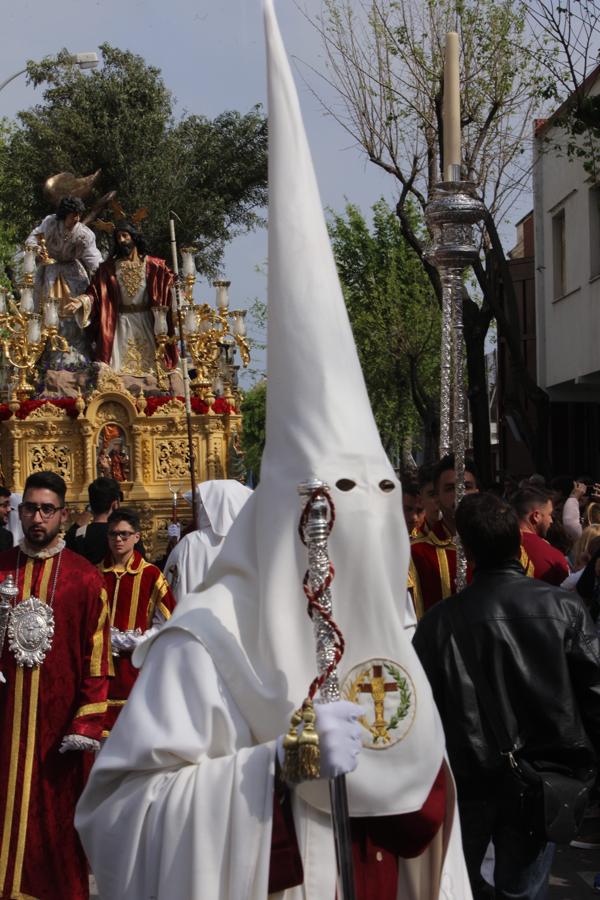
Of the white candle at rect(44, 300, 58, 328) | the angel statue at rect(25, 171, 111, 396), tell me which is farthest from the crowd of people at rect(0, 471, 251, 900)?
the angel statue at rect(25, 171, 111, 396)

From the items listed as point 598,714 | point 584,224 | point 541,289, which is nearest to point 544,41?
point 584,224

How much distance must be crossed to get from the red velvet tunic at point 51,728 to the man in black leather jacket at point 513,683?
6.46 feet

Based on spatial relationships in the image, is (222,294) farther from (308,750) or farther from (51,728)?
(308,750)

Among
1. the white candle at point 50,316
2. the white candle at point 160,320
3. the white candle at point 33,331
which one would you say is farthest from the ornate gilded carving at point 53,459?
the white candle at point 160,320

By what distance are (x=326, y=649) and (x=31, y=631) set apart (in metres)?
Answer: 3.25

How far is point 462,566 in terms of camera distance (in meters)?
5.86

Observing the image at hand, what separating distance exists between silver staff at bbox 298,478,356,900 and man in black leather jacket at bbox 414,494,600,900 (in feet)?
4.50

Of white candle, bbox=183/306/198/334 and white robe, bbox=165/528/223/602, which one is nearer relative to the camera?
white robe, bbox=165/528/223/602

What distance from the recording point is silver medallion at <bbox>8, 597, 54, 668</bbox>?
232 inches

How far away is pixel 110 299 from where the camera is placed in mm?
24188

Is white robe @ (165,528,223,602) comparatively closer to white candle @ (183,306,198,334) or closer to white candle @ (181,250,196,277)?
white candle @ (181,250,196,277)

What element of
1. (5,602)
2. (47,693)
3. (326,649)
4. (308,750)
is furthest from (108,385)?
(308,750)

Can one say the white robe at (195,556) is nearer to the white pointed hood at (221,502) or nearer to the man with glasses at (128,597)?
the white pointed hood at (221,502)

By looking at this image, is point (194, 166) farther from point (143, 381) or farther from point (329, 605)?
point (329, 605)
